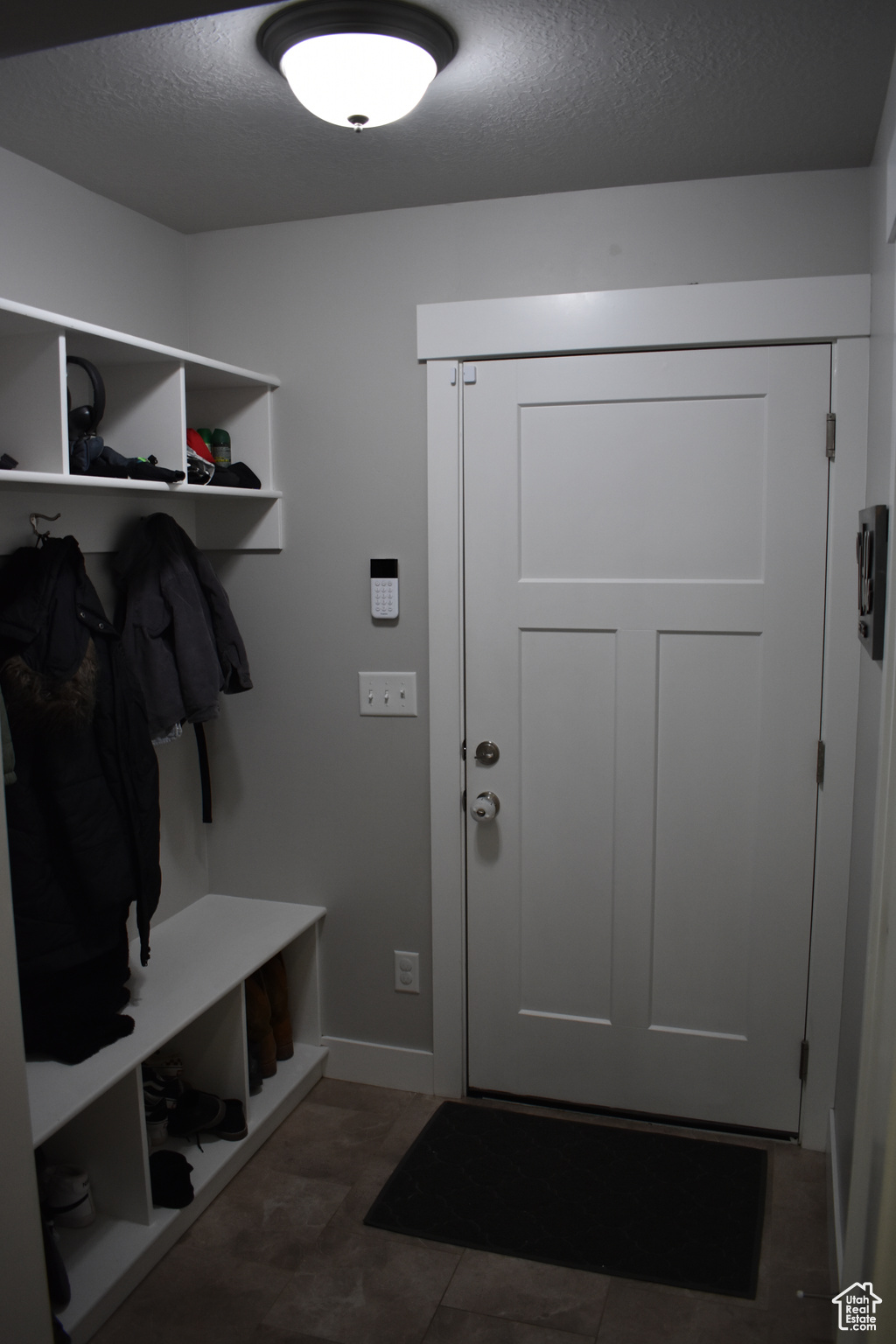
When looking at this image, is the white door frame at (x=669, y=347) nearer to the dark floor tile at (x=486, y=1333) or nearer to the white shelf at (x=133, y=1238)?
the white shelf at (x=133, y=1238)

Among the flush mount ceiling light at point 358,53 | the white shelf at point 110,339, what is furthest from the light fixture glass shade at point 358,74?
the white shelf at point 110,339

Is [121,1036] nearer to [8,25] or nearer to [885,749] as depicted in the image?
[885,749]

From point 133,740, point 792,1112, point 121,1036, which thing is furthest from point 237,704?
point 792,1112

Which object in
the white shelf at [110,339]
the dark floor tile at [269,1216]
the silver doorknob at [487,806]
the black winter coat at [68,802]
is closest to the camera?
the white shelf at [110,339]

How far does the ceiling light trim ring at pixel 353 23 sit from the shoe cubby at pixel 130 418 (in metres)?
0.65

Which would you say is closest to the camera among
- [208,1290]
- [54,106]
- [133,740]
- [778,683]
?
[54,106]

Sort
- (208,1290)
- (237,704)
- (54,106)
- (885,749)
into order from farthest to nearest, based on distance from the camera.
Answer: (237,704) → (208,1290) → (54,106) → (885,749)

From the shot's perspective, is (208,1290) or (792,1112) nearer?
(208,1290)

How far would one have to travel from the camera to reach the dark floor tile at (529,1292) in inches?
75.3

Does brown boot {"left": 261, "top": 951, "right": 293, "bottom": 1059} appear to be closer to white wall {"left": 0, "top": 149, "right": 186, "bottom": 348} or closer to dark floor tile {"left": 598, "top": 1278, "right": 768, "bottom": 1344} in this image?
dark floor tile {"left": 598, "top": 1278, "right": 768, "bottom": 1344}

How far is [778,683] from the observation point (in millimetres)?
2334

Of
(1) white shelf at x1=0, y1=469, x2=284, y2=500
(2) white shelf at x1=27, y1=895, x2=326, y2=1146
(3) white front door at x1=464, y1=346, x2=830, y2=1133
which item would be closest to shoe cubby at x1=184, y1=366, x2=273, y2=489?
(1) white shelf at x1=0, y1=469, x2=284, y2=500

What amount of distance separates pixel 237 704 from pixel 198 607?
436mm

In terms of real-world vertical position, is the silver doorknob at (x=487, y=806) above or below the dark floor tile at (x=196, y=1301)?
above
